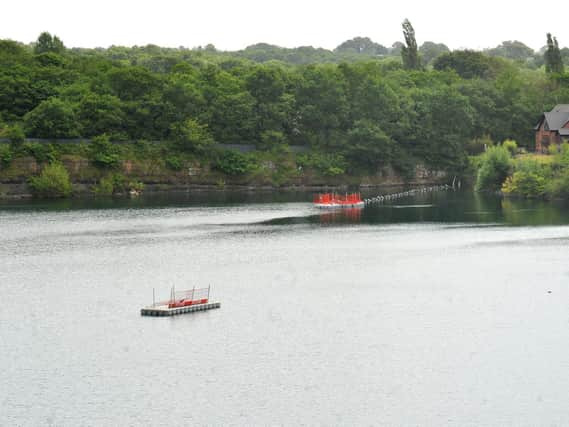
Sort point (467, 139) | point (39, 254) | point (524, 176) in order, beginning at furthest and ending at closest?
point (467, 139), point (524, 176), point (39, 254)

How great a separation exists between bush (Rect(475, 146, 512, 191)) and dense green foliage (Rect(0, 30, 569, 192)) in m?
19.9

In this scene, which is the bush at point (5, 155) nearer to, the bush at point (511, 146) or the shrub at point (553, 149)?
the bush at point (511, 146)

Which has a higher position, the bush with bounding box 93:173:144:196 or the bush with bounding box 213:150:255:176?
the bush with bounding box 213:150:255:176

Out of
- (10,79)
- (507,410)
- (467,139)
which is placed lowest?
(507,410)

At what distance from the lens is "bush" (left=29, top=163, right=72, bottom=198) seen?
149m

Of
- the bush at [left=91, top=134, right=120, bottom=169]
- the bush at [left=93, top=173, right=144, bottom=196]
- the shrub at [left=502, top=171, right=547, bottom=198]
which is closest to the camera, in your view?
the shrub at [left=502, top=171, right=547, bottom=198]

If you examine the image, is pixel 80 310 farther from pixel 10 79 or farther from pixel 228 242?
pixel 10 79

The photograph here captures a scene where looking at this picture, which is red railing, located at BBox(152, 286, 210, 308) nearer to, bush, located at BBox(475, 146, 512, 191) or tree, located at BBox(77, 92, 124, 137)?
bush, located at BBox(475, 146, 512, 191)

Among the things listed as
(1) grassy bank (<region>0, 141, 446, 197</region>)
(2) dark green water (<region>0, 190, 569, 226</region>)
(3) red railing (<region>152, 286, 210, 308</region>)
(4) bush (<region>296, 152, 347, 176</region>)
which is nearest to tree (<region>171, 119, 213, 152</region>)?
(1) grassy bank (<region>0, 141, 446, 197</region>)

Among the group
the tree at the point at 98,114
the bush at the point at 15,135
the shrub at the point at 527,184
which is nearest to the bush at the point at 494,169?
the shrub at the point at 527,184

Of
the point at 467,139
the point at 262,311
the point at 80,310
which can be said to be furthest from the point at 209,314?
the point at 467,139

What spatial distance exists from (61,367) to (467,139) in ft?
455

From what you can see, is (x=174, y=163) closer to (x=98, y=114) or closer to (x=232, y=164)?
(x=232, y=164)

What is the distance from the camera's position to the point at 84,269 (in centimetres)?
8456
